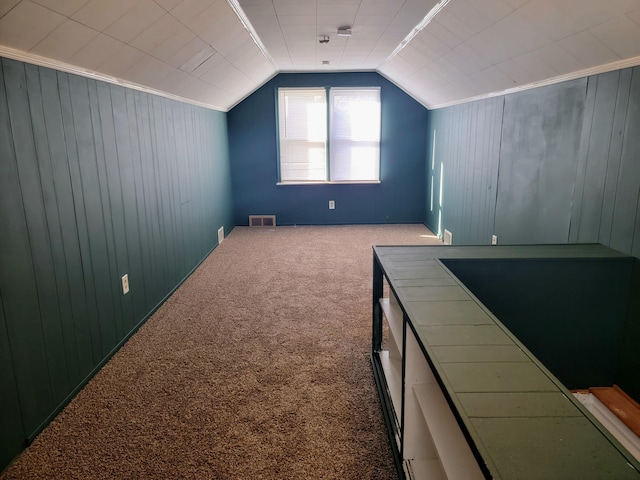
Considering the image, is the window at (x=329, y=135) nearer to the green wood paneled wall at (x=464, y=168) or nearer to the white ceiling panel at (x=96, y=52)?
the green wood paneled wall at (x=464, y=168)

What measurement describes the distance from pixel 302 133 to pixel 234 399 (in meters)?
4.69

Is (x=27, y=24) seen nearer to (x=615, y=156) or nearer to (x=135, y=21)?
(x=135, y=21)

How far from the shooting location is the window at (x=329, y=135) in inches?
241

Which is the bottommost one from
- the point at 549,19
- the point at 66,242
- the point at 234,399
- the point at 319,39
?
the point at 234,399

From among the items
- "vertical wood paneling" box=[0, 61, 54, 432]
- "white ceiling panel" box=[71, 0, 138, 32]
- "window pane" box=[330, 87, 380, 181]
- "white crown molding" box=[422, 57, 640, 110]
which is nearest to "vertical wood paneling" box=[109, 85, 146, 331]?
"white ceiling panel" box=[71, 0, 138, 32]

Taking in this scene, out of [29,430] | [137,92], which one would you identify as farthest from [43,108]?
[29,430]

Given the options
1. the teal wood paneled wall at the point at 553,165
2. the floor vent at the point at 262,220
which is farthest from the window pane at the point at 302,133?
the teal wood paneled wall at the point at 553,165

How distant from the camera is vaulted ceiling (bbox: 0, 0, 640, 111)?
1.92 metres

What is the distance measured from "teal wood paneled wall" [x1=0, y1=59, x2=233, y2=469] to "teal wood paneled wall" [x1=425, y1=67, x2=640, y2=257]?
288 cm

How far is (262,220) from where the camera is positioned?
6422 mm

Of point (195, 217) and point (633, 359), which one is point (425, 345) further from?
point (195, 217)

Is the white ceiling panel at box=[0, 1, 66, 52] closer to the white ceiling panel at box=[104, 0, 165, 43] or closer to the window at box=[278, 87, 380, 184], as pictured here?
the white ceiling panel at box=[104, 0, 165, 43]

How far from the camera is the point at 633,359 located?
2139 millimetres

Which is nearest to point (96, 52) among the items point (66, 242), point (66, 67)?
point (66, 67)
